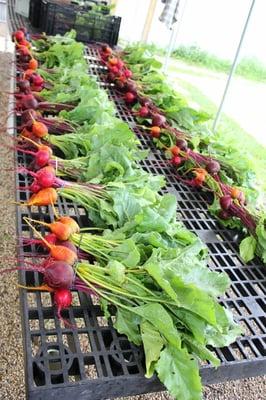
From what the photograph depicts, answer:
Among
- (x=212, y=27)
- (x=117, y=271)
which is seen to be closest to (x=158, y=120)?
(x=117, y=271)

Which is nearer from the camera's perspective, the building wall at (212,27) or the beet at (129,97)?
the beet at (129,97)

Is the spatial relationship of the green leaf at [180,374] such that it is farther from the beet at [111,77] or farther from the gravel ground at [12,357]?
the beet at [111,77]

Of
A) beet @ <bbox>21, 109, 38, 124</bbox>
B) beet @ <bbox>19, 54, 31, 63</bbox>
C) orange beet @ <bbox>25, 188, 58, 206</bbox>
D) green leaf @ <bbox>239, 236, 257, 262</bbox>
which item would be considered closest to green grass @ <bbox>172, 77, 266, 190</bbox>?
beet @ <bbox>19, 54, 31, 63</bbox>

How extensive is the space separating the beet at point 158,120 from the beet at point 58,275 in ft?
5.10

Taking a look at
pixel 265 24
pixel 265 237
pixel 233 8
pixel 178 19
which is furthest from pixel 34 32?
pixel 233 8

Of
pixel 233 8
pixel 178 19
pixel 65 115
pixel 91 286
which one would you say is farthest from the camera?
pixel 233 8

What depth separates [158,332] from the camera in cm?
112

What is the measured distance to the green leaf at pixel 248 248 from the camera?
5.70 ft

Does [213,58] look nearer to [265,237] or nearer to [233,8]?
[233,8]

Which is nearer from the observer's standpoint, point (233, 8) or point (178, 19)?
point (178, 19)

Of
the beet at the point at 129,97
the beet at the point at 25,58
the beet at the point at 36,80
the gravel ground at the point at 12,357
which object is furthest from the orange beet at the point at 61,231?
the beet at the point at 25,58

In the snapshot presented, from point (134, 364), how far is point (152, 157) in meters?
1.46

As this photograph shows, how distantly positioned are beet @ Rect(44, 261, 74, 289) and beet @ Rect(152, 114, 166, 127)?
61.1 inches

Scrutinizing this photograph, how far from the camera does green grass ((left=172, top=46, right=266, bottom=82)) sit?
31.1 feet
